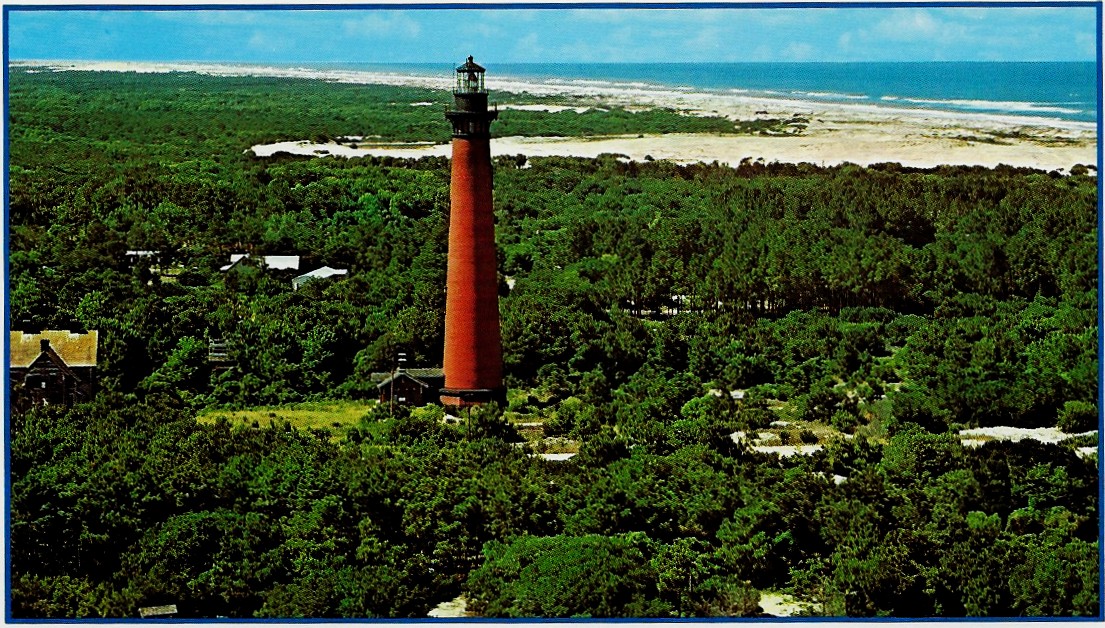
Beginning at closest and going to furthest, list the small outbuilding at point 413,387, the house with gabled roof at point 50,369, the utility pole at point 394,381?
the house with gabled roof at point 50,369 < the utility pole at point 394,381 < the small outbuilding at point 413,387

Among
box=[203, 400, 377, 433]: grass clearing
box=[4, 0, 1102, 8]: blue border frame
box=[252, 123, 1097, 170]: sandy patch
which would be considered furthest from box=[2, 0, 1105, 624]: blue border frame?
box=[252, 123, 1097, 170]: sandy patch

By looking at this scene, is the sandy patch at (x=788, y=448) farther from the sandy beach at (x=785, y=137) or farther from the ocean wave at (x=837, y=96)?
the ocean wave at (x=837, y=96)

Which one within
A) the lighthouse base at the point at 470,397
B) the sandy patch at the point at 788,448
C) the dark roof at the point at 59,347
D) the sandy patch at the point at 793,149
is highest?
the sandy patch at the point at 793,149

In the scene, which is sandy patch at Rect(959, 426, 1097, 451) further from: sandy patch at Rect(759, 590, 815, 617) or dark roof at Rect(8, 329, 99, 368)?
dark roof at Rect(8, 329, 99, 368)

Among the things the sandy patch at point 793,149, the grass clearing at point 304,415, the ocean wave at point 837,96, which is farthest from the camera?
the ocean wave at point 837,96

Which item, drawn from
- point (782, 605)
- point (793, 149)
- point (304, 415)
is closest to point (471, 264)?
point (304, 415)

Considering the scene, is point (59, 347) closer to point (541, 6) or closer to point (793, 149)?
point (541, 6)

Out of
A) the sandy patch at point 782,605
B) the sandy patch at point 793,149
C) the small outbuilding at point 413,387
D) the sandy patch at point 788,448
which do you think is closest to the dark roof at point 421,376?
the small outbuilding at point 413,387
